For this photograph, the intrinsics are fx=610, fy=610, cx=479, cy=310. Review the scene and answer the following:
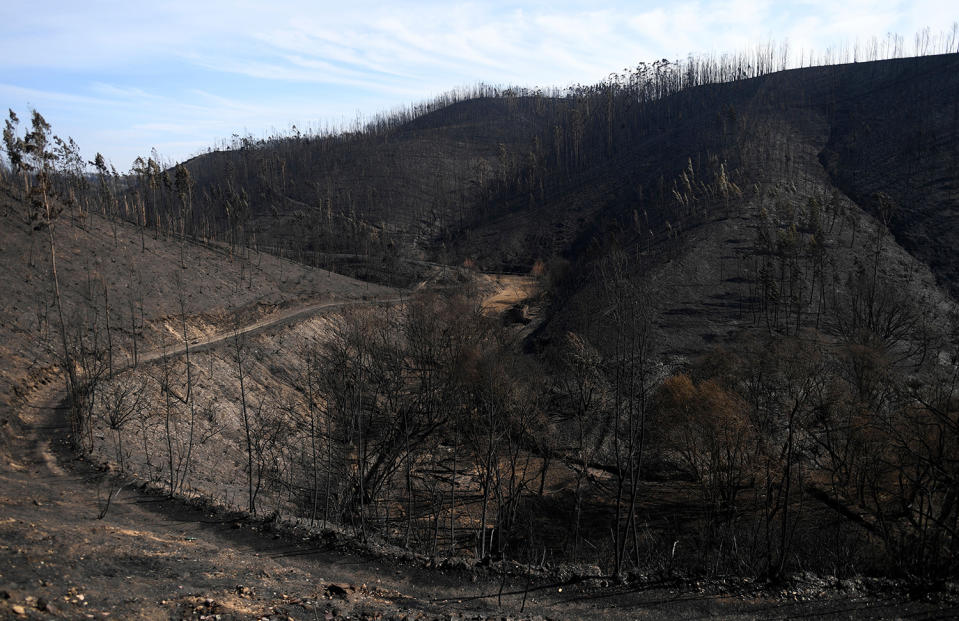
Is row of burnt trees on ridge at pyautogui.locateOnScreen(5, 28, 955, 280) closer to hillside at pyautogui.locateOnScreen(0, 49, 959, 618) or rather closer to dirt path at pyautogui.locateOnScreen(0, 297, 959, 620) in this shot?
hillside at pyautogui.locateOnScreen(0, 49, 959, 618)

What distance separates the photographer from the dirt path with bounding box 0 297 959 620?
10.9 metres

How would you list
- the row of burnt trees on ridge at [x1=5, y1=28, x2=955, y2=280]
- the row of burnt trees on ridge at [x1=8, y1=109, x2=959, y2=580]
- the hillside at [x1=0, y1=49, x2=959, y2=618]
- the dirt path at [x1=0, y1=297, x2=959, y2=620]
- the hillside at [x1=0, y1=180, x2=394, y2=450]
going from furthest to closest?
1. the row of burnt trees on ridge at [x1=5, y1=28, x2=955, y2=280]
2. the hillside at [x1=0, y1=180, x2=394, y2=450]
3. the row of burnt trees on ridge at [x1=8, y1=109, x2=959, y2=580]
4. the hillside at [x1=0, y1=49, x2=959, y2=618]
5. the dirt path at [x1=0, y1=297, x2=959, y2=620]

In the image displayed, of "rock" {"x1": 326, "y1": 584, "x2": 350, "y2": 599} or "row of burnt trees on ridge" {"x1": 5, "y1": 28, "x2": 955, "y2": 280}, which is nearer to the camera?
"rock" {"x1": 326, "y1": 584, "x2": 350, "y2": 599}

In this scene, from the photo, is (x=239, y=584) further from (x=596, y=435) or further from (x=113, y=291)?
(x=113, y=291)

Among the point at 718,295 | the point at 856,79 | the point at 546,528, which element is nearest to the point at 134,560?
the point at 546,528

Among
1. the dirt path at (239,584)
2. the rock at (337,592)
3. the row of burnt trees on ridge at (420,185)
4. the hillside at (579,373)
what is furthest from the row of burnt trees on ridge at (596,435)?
the row of burnt trees on ridge at (420,185)

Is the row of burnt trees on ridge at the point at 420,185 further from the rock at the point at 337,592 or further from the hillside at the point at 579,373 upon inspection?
the rock at the point at 337,592

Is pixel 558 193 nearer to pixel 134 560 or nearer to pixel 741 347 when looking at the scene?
pixel 741 347

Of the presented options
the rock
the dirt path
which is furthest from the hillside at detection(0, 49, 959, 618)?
the rock

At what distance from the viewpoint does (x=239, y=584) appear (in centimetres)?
1266

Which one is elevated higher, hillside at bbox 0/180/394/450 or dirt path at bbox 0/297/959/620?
hillside at bbox 0/180/394/450

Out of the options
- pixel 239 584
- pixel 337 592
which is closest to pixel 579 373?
pixel 337 592

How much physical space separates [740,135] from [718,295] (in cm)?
4861

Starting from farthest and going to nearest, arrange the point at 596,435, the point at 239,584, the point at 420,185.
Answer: the point at 420,185
the point at 596,435
the point at 239,584
